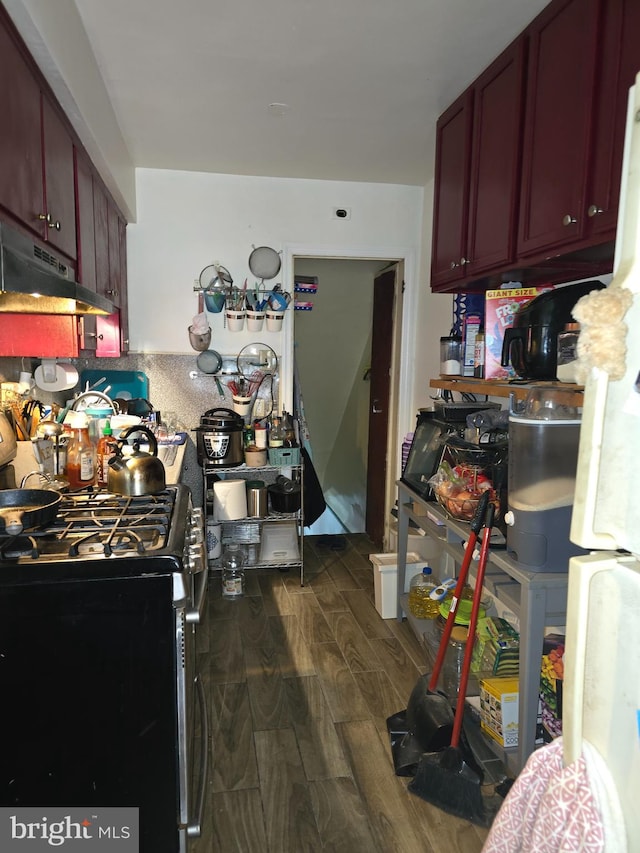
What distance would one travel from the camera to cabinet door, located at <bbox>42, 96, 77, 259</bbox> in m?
1.76

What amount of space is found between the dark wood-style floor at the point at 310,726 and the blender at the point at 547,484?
33.8 inches

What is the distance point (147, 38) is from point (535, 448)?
1.93 metres

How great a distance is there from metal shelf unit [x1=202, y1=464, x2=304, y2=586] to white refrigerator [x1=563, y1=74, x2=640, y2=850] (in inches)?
104

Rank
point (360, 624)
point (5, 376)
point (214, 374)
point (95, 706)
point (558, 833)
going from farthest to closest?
point (214, 374) → point (360, 624) → point (5, 376) → point (95, 706) → point (558, 833)

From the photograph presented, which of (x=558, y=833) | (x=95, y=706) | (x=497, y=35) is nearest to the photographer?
(x=558, y=833)

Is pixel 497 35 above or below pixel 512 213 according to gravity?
above

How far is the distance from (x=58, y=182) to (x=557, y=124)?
162cm

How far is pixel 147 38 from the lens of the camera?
1.96 metres

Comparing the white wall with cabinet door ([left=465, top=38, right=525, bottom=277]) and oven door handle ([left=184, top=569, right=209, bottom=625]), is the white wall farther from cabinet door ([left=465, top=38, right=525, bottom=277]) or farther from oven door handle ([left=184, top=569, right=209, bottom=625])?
oven door handle ([left=184, top=569, right=209, bottom=625])

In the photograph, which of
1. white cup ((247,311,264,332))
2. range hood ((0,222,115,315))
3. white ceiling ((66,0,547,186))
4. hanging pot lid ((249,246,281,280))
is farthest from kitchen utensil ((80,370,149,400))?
range hood ((0,222,115,315))

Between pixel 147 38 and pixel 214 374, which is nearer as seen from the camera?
pixel 147 38

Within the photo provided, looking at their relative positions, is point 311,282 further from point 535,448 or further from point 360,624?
point 535,448

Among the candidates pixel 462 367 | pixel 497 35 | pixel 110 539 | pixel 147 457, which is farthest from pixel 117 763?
pixel 497 35

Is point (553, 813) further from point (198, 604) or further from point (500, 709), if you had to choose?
point (500, 709)
